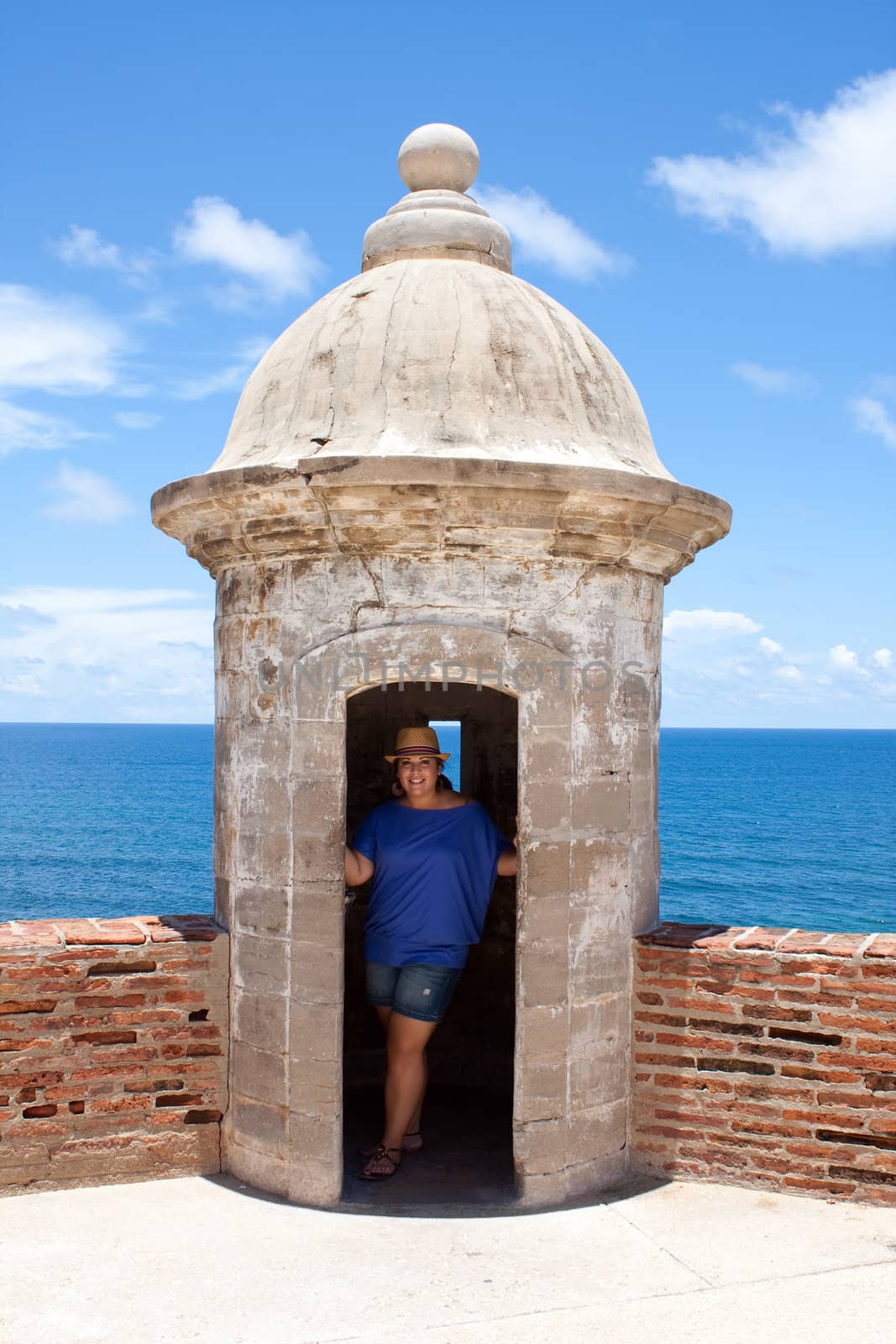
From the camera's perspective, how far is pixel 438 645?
457cm

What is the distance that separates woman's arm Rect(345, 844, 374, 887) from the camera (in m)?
4.92

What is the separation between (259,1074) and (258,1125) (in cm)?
20

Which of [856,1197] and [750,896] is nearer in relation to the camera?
[856,1197]

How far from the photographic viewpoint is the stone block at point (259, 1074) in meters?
4.66

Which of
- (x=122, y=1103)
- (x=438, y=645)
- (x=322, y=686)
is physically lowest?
(x=122, y=1103)

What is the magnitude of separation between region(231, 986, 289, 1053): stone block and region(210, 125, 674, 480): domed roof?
2.08 m

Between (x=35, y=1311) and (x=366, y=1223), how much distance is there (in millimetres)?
1190

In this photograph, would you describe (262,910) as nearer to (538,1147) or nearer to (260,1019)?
(260,1019)

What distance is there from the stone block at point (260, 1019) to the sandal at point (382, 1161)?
2.27 feet

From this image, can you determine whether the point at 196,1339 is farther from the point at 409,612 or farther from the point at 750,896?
the point at 750,896

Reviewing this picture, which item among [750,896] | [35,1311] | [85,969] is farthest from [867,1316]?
[750,896]

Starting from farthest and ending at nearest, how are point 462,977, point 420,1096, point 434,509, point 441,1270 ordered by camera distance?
point 462,977
point 420,1096
point 434,509
point 441,1270

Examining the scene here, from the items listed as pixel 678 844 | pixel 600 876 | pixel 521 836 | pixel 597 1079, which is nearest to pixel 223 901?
pixel 521 836

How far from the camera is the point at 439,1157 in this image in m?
5.25
